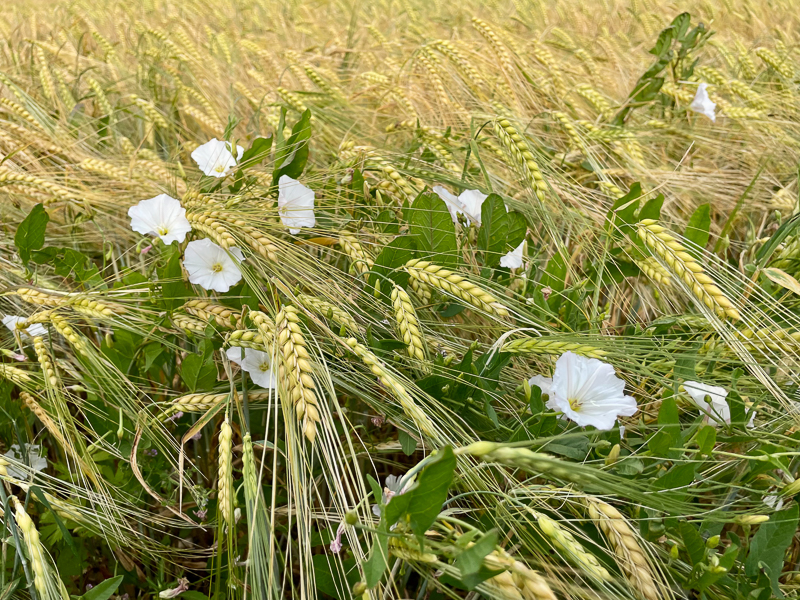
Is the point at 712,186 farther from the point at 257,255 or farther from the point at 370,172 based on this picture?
the point at 257,255

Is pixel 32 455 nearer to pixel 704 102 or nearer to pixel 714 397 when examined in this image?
pixel 714 397

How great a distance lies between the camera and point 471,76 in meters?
1.48

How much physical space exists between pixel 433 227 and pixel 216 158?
1.45 feet

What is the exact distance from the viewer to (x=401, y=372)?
2.41ft

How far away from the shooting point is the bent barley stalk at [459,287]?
72 cm

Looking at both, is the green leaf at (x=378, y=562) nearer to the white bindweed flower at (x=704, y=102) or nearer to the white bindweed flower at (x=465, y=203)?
the white bindweed flower at (x=465, y=203)

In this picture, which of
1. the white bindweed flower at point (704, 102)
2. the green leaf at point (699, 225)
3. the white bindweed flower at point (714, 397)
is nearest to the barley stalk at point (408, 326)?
the white bindweed flower at point (714, 397)

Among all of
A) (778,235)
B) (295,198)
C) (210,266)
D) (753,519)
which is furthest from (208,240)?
(778,235)

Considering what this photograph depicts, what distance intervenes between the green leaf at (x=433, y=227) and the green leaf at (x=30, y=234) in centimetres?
59

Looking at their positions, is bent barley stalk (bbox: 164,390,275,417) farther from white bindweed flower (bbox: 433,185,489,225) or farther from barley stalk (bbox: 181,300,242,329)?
white bindweed flower (bbox: 433,185,489,225)

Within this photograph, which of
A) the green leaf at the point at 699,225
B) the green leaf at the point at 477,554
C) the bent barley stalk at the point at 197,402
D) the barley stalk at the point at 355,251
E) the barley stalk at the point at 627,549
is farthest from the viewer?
the green leaf at the point at 699,225

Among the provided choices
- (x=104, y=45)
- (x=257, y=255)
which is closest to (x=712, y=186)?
(x=257, y=255)

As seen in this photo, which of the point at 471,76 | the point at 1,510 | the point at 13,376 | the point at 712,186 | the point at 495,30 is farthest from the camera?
the point at 495,30

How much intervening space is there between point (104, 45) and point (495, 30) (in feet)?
4.63
